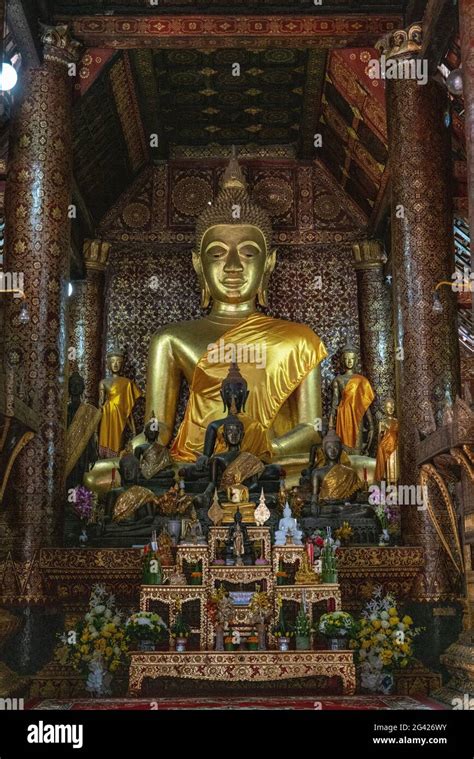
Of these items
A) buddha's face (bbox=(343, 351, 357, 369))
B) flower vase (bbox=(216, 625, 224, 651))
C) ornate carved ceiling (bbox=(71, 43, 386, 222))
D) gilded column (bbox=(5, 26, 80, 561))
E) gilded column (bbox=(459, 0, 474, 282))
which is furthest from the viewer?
buddha's face (bbox=(343, 351, 357, 369))

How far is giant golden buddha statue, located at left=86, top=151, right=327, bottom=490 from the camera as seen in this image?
11.2 m

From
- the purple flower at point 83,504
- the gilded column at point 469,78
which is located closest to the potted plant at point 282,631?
the purple flower at point 83,504

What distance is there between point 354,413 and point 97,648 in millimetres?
5432

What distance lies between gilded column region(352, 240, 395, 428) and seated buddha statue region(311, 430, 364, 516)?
11.0 feet

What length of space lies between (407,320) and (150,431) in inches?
112

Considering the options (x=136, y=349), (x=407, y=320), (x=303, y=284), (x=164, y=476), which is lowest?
(x=164, y=476)

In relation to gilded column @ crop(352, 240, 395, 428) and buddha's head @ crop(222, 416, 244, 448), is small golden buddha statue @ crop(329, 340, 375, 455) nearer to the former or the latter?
gilded column @ crop(352, 240, 395, 428)

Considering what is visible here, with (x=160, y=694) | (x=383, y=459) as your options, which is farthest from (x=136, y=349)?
(x=160, y=694)

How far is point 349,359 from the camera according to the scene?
12109mm

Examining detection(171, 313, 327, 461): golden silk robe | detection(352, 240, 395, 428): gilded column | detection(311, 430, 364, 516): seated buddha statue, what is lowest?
detection(311, 430, 364, 516): seated buddha statue

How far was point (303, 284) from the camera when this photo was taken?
42.1 ft

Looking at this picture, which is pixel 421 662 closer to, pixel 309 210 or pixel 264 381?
pixel 264 381

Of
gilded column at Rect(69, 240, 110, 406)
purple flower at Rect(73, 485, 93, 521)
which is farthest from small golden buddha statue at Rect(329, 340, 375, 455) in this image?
purple flower at Rect(73, 485, 93, 521)

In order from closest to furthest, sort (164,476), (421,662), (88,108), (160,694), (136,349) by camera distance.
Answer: (160,694) → (421,662) → (164,476) → (88,108) → (136,349)
